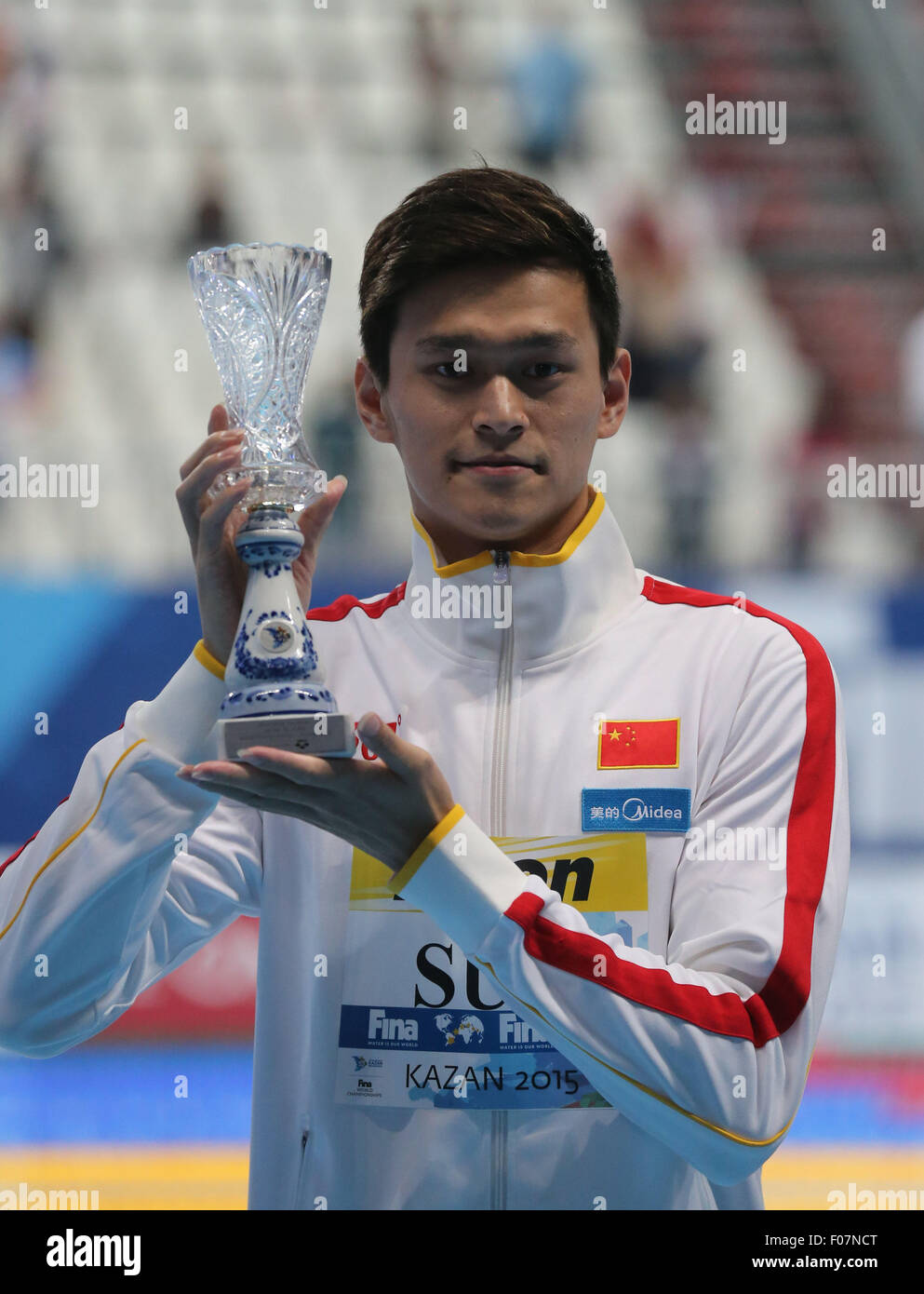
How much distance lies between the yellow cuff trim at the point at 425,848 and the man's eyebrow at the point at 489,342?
1.72 feet

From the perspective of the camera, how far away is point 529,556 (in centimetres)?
163

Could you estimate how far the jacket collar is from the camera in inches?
64.5

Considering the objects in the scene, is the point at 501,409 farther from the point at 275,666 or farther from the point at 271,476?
the point at 275,666

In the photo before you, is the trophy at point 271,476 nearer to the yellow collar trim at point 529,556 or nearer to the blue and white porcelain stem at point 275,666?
the blue and white porcelain stem at point 275,666

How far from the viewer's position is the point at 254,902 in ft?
5.50

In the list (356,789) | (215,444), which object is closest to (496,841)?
(356,789)

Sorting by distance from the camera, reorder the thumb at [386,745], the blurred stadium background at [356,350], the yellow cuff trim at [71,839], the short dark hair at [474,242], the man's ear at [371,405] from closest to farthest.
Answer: the thumb at [386,745] < the yellow cuff trim at [71,839] < the short dark hair at [474,242] < the man's ear at [371,405] < the blurred stadium background at [356,350]

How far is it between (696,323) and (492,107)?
58.9 inches

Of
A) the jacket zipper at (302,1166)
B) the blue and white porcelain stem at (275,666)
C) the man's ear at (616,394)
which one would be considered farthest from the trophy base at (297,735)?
the man's ear at (616,394)

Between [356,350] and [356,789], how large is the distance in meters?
4.24

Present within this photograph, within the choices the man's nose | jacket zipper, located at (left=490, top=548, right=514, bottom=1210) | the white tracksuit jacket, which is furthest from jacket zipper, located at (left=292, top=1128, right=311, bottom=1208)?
the man's nose

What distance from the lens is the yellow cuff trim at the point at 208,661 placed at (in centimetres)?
152

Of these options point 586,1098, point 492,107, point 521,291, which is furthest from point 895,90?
point 586,1098
